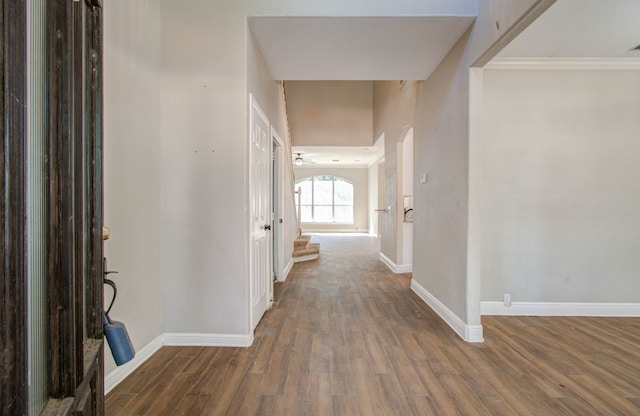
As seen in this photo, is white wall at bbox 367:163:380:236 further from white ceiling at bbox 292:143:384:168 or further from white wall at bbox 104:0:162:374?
white wall at bbox 104:0:162:374

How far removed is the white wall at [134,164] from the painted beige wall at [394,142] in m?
3.23

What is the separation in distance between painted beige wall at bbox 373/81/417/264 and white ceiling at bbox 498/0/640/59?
5.53ft

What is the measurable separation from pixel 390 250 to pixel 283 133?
2759 mm

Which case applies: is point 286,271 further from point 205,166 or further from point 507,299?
point 507,299

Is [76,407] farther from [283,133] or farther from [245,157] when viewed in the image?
[283,133]

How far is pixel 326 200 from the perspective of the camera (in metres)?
12.3

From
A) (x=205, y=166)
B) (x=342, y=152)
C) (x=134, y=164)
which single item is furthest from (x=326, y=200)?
(x=134, y=164)

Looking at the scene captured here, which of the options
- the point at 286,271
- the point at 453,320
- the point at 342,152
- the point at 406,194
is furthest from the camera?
the point at 342,152

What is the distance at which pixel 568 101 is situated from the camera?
3.11m

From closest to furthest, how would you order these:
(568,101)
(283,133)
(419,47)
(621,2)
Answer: (621,2), (419,47), (568,101), (283,133)

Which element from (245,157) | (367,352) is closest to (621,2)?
(245,157)

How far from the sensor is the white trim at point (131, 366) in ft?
6.22

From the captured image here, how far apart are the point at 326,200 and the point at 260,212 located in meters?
9.28

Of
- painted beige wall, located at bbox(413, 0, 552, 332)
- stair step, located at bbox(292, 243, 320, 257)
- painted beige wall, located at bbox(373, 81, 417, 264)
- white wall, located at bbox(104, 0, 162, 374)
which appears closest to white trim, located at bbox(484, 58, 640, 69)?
painted beige wall, located at bbox(413, 0, 552, 332)
